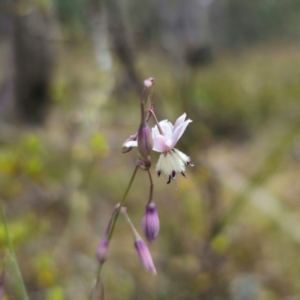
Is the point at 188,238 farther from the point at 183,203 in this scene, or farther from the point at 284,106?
the point at 284,106

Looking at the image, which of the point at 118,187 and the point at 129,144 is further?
the point at 118,187

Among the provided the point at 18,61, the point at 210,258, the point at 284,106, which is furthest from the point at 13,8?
the point at 284,106

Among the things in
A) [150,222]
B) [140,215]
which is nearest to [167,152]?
[150,222]

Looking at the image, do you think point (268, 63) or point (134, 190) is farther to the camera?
point (268, 63)

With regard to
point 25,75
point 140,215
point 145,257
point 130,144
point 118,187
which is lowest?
point 145,257

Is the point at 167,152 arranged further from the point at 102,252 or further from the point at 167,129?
the point at 102,252

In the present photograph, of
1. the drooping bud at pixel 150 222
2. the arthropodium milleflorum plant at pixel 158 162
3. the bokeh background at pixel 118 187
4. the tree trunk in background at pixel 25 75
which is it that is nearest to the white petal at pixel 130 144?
the arthropodium milleflorum plant at pixel 158 162

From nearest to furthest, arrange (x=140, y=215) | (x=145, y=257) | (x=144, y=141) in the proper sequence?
1. (x=144, y=141)
2. (x=145, y=257)
3. (x=140, y=215)

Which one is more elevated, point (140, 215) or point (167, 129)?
point (140, 215)

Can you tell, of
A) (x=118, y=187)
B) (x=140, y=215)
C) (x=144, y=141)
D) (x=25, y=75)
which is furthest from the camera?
(x=25, y=75)
